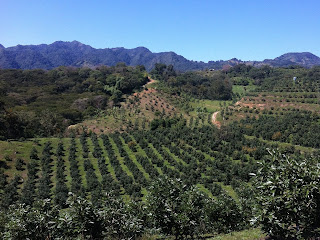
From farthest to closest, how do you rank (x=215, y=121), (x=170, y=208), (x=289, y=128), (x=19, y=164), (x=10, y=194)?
(x=215, y=121), (x=289, y=128), (x=19, y=164), (x=10, y=194), (x=170, y=208)

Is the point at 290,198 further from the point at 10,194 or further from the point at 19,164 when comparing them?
the point at 19,164

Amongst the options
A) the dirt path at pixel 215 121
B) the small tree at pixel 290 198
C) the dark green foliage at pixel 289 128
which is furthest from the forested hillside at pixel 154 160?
the dirt path at pixel 215 121

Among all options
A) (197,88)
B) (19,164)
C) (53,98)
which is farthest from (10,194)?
(197,88)

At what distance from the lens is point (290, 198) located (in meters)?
10.2

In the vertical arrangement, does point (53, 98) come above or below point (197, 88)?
below

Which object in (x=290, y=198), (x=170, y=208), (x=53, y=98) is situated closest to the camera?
(x=290, y=198)

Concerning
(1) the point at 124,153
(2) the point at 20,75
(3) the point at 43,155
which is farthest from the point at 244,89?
(2) the point at 20,75

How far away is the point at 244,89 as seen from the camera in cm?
12988

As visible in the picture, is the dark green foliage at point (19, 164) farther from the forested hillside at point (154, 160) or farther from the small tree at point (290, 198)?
the small tree at point (290, 198)

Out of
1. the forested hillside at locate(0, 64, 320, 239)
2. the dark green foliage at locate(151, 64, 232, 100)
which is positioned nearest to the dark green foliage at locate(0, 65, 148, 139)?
the forested hillside at locate(0, 64, 320, 239)

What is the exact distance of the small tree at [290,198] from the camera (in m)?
10.2

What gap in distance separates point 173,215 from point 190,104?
88012mm

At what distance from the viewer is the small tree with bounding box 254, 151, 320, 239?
10.2 meters

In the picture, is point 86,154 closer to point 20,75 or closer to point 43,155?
point 43,155
